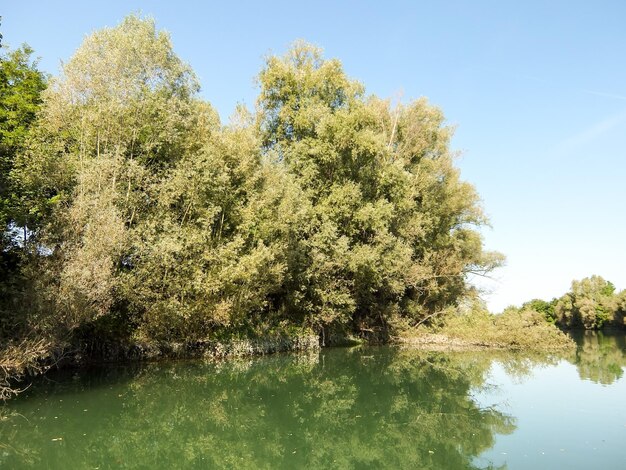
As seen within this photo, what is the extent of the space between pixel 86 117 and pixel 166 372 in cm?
1195

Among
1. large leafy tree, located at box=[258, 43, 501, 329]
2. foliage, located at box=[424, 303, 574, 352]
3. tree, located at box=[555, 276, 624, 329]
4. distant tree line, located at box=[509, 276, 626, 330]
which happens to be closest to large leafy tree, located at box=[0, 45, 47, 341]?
large leafy tree, located at box=[258, 43, 501, 329]

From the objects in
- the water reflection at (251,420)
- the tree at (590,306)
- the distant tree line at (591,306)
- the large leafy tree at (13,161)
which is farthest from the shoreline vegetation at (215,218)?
the tree at (590,306)

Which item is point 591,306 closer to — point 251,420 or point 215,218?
point 215,218

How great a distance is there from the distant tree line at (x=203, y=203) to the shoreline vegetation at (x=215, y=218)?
105 mm

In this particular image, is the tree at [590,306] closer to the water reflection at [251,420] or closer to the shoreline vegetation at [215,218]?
the shoreline vegetation at [215,218]

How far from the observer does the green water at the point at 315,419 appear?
405 inches

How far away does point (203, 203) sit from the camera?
24031mm

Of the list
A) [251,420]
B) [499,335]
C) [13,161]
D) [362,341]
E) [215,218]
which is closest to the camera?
[251,420]

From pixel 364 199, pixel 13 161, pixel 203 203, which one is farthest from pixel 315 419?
pixel 364 199

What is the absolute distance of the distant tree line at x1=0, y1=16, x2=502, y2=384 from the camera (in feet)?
60.5

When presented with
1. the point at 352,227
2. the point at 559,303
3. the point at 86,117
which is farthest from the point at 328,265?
the point at 559,303

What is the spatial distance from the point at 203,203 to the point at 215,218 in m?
1.37

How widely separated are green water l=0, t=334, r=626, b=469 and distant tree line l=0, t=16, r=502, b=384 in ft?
10.7

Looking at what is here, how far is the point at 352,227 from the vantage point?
1323 inches
